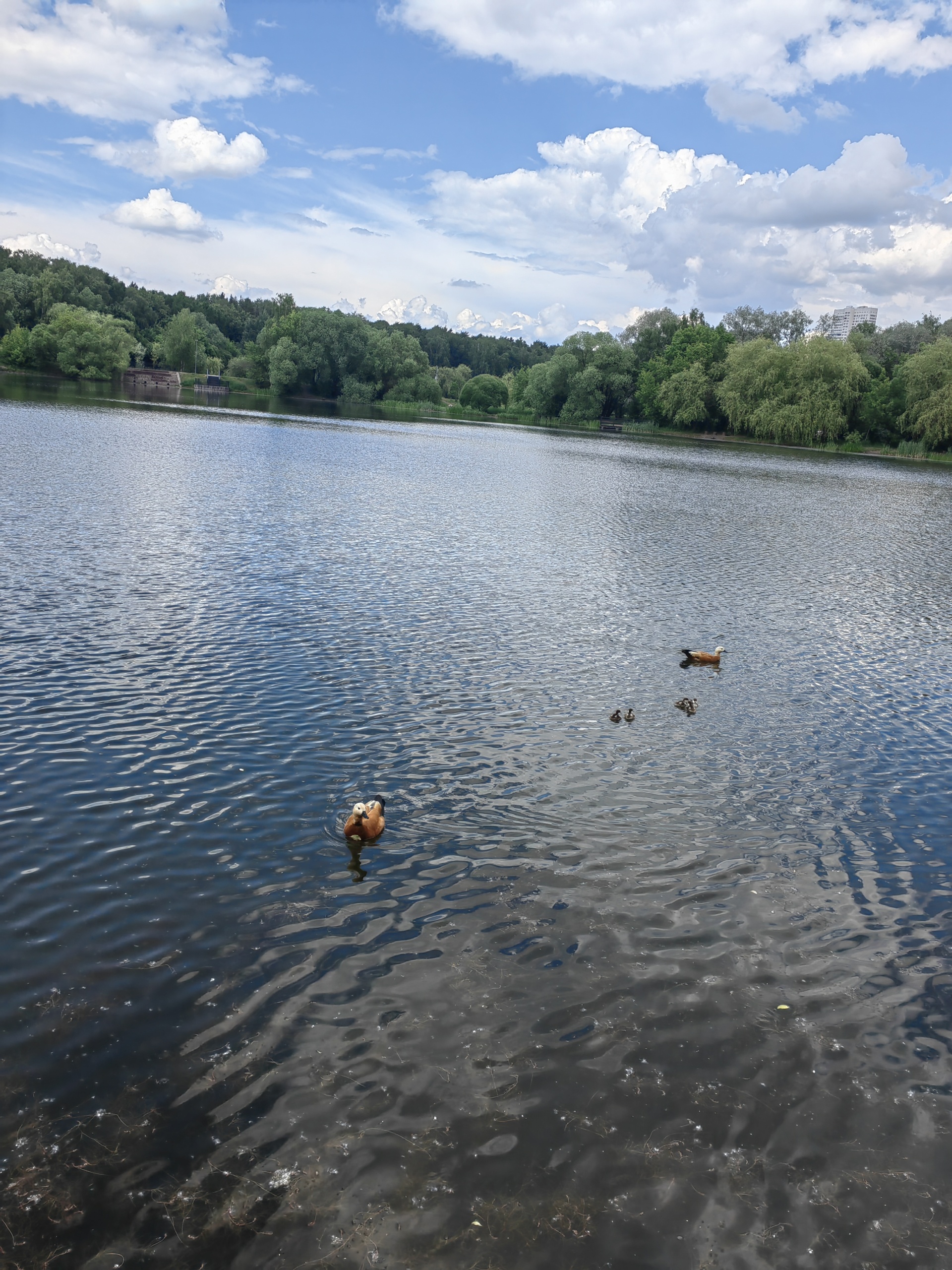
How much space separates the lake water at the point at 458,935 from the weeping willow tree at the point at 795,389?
11767 centimetres

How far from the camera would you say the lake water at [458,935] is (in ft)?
22.4

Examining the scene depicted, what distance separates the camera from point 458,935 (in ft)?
33.6

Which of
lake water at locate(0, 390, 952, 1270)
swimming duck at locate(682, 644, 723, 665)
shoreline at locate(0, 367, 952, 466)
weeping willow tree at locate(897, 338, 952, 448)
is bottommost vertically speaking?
lake water at locate(0, 390, 952, 1270)

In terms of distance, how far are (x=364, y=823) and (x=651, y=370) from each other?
173 metres

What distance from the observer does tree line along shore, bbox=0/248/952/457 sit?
129000 mm

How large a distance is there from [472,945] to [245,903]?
9.60 ft

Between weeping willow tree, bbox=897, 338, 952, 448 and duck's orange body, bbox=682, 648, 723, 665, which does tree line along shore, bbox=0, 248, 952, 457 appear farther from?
duck's orange body, bbox=682, 648, 723, 665

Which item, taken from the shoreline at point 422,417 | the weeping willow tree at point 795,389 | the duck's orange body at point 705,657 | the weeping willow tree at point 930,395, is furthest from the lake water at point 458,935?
the weeping willow tree at point 795,389

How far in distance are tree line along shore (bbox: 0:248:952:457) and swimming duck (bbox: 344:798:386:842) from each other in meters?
131

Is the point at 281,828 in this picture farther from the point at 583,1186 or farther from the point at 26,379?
the point at 26,379

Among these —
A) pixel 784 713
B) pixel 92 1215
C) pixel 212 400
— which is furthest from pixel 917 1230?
pixel 212 400

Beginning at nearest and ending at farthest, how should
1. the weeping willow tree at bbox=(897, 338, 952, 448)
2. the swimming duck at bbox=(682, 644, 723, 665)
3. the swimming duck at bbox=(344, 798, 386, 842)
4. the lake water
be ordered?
1. the lake water
2. the swimming duck at bbox=(344, 798, 386, 842)
3. the swimming duck at bbox=(682, 644, 723, 665)
4. the weeping willow tree at bbox=(897, 338, 952, 448)

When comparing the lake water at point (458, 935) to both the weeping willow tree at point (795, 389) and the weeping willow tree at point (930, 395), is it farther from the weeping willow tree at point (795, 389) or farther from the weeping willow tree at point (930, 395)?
the weeping willow tree at point (795, 389)

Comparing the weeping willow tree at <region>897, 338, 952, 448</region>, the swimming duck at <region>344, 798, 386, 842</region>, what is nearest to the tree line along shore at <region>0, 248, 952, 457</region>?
the weeping willow tree at <region>897, 338, 952, 448</region>
